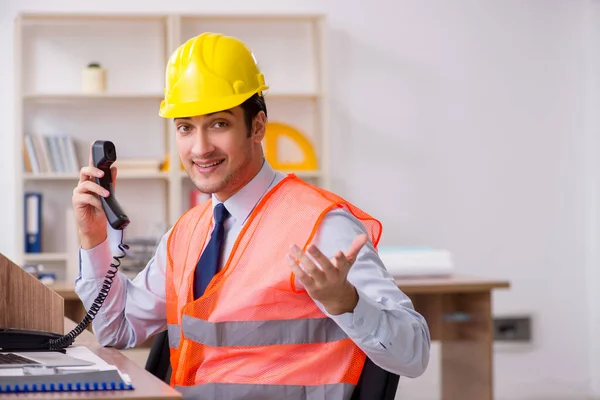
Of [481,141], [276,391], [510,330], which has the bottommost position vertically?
[510,330]

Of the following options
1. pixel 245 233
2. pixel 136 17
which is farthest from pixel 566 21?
pixel 245 233

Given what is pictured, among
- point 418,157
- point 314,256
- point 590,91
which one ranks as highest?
point 590,91

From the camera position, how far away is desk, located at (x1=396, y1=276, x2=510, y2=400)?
3738mm

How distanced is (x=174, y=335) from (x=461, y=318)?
91.1 inches

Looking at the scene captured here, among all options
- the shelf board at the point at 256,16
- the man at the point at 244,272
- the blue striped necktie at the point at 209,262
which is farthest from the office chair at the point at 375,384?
the shelf board at the point at 256,16

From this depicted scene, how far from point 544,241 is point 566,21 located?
3.91 feet

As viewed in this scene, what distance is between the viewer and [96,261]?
6.04 feet

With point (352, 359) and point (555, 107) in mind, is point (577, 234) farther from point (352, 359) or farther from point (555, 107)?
point (352, 359)

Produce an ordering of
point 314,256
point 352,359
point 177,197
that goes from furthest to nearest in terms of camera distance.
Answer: point 177,197 → point 352,359 → point 314,256

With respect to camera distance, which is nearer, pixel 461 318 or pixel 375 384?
pixel 375 384

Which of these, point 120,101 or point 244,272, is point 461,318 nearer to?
point 120,101

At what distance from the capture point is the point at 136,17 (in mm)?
4398

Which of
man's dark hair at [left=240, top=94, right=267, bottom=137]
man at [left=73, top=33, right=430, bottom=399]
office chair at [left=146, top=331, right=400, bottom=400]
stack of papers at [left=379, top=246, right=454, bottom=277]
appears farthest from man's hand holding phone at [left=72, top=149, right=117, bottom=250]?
stack of papers at [left=379, top=246, right=454, bottom=277]

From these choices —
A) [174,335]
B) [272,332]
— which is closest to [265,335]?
[272,332]
